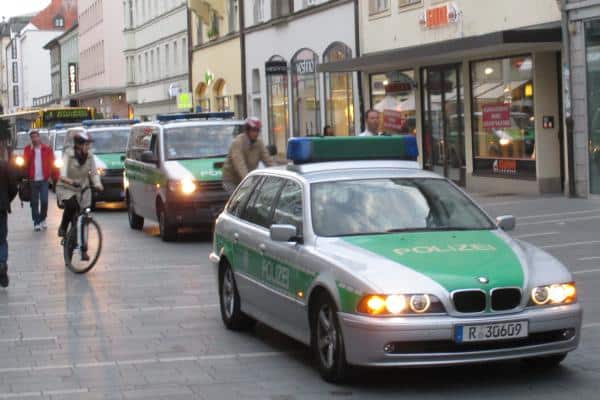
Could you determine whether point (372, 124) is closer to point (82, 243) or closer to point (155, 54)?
point (82, 243)

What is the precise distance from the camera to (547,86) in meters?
25.4

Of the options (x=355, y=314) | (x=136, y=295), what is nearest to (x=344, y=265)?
(x=355, y=314)

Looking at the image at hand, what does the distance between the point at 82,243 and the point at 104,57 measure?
72.9 m

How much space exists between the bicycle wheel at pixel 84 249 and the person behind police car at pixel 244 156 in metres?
2.05

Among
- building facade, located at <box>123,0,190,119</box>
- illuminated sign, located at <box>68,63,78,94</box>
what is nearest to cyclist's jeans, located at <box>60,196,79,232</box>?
building facade, located at <box>123,0,190,119</box>

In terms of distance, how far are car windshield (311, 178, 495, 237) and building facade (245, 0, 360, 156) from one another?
25216 mm

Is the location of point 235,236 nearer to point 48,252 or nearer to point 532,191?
point 48,252

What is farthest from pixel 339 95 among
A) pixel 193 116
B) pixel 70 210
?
pixel 70 210

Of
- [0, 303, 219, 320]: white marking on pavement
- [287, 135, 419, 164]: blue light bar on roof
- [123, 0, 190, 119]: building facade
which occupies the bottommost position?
[0, 303, 219, 320]: white marking on pavement

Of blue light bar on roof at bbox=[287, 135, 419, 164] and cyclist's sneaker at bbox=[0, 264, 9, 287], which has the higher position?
blue light bar on roof at bbox=[287, 135, 419, 164]

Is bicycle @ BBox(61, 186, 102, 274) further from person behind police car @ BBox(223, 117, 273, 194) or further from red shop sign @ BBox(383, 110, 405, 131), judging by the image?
red shop sign @ BBox(383, 110, 405, 131)

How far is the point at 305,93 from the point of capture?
41.2 metres

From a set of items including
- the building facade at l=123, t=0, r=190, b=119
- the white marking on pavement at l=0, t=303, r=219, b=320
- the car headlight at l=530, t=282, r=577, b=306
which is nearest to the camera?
the car headlight at l=530, t=282, r=577, b=306

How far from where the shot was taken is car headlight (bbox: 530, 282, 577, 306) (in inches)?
316
